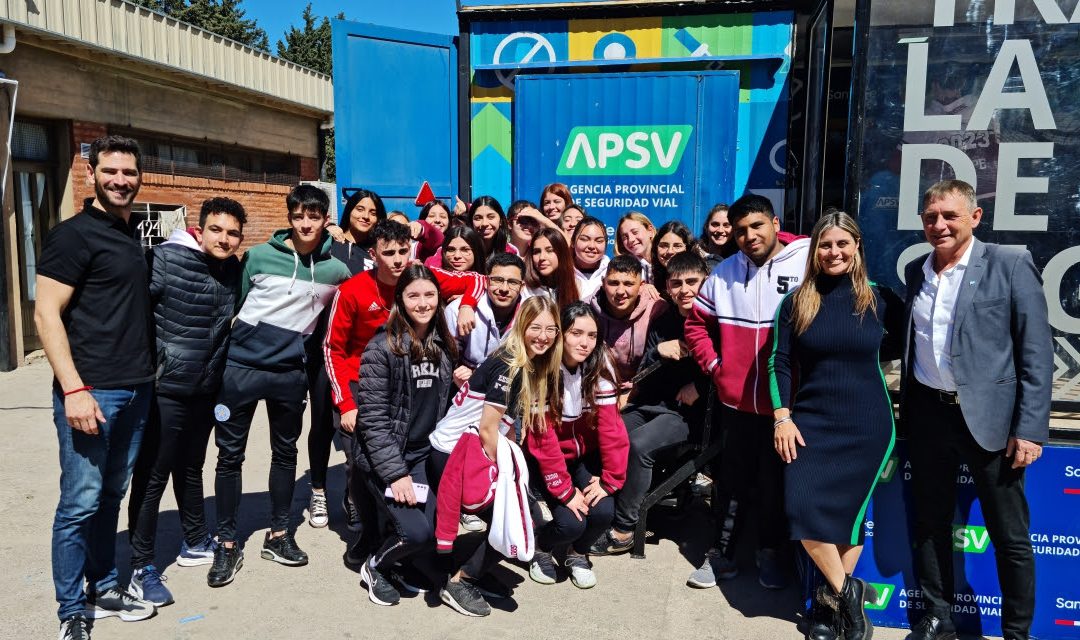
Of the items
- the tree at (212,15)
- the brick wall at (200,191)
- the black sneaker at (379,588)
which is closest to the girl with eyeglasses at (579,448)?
the black sneaker at (379,588)

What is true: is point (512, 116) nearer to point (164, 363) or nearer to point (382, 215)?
point (382, 215)

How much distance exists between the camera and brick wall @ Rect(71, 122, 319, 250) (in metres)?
9.12

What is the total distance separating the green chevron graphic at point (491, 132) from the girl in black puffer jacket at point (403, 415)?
9.99 ft

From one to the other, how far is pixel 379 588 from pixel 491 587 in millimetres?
503

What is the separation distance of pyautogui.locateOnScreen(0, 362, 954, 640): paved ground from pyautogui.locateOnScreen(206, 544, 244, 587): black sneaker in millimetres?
39

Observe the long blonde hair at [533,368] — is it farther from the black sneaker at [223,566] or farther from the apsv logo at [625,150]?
the apsv logo at [625,150]

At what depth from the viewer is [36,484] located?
478 cm

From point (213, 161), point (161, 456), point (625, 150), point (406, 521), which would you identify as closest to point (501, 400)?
point (406, 521)

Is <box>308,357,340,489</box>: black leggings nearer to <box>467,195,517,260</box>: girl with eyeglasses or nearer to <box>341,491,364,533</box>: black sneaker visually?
<box>341,491,364,533</box>: black sneaker

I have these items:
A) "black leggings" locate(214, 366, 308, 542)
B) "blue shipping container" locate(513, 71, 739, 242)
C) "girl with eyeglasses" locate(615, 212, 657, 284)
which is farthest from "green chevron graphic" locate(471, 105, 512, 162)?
"black leggings" locate(214, 366, 308, 542)

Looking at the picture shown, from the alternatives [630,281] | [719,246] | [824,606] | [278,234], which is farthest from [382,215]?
[824,606]

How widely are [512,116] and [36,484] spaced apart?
423 cm

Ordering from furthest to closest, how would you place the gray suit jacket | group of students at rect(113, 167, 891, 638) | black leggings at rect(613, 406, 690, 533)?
black leggings at rect(613, 406, 690, 533)
group of students at rect(113, 167, 891, 638)
the gray suit jacket

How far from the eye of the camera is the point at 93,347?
9.36 feet
